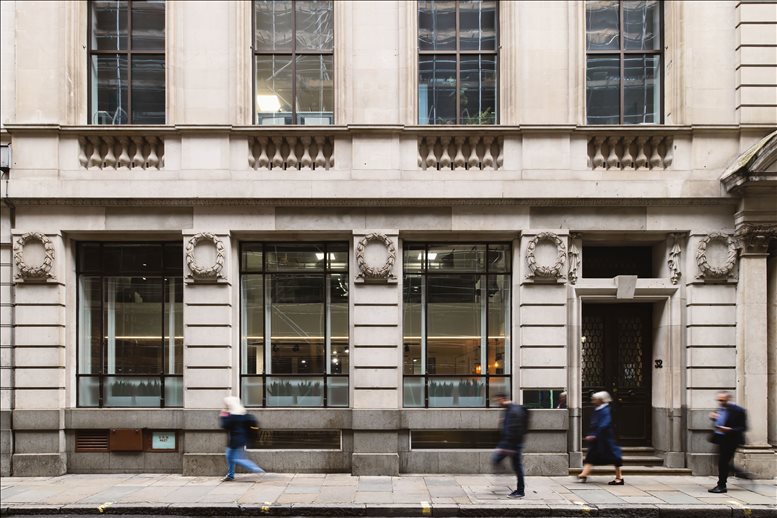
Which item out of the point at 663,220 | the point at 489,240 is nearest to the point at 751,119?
the point at 663,220

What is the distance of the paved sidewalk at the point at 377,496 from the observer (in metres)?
8.96

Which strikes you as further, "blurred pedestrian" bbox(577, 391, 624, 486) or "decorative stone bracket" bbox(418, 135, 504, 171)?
"decorative stone bracket" bbox(418, 135, 504, 171)

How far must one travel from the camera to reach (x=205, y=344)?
11.3 metres

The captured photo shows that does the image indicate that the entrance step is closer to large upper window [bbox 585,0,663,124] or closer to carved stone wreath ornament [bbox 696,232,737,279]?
carved stone wreath ornament [bbox 696,232,737,279]

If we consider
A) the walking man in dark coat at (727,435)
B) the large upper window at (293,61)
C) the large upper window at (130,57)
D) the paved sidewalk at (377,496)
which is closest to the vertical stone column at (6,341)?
the paved sidewalk at (377,496)

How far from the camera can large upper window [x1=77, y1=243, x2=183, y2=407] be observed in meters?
11.8

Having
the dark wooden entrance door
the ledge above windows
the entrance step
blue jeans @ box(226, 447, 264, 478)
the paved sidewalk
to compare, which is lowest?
the entrance step

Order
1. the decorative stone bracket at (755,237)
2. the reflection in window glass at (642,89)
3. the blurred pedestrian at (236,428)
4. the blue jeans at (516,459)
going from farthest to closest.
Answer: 1. the reflection in window glass at (642,89)
2. the decorative stone bracket at (755,237)
3. the blurred pedestrian at (236,428)
4. the blue jeans at (516,459)

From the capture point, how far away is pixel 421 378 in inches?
462

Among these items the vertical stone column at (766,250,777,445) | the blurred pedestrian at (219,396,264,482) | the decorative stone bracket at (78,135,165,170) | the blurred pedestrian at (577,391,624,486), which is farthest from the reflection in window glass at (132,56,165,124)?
the vertical stone column at (766,250,777,445)

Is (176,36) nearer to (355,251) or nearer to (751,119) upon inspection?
(355,251)

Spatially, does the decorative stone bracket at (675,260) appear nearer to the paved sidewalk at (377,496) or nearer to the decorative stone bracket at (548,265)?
the decorative stone bracket at (548,265)

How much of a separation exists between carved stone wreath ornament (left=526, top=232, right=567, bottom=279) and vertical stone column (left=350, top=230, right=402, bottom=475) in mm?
2638

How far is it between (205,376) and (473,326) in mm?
5485
